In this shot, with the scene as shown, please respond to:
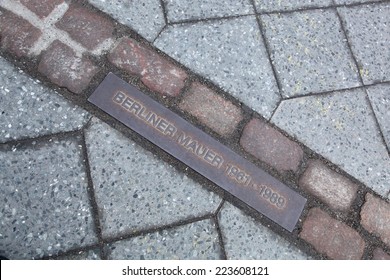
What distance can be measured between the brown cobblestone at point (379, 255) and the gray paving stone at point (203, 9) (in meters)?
1.22

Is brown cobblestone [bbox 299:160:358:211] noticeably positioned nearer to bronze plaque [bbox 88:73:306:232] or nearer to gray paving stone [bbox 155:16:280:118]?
bronze plaque [bbox 88:73:306:232]

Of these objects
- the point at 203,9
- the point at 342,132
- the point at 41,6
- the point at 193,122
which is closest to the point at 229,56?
the point at 203,9

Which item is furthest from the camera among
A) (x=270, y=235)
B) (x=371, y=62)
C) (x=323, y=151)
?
(x=371, y=62)

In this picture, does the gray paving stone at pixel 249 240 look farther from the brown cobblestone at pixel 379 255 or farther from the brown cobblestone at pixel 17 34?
the brown cobblestone at pixel 17 34

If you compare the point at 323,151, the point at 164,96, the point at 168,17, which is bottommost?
the point at 164,96

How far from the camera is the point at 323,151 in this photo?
1.75m

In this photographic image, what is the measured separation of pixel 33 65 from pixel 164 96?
0.55m

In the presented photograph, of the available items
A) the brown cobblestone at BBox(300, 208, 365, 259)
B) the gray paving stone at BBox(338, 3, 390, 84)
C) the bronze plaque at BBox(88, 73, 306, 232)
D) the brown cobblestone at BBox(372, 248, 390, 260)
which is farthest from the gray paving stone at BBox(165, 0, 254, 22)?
the brown cobblestone at BBox(372, 248, 390, 260)

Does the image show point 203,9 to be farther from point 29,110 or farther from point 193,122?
point 29,110

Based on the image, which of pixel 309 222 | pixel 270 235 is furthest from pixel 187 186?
pixel 309 222

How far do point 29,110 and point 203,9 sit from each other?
899 mm

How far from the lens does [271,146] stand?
1701 millimetres

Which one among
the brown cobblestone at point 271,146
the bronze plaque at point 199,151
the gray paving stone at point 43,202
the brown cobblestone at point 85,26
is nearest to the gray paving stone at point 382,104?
the brown cobblestone at point 271,146
